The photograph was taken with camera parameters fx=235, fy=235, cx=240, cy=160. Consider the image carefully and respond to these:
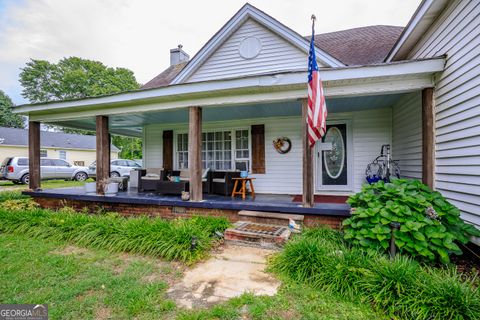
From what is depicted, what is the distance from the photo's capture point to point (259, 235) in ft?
11.9

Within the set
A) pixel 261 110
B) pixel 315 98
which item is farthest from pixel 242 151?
pixel 315 98

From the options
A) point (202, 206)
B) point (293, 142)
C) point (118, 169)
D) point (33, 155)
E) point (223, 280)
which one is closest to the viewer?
point (223, 280)

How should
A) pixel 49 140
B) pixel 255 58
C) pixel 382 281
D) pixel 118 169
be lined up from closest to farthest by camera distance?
pixel 382 281 → pixel 255 58 → pixel 118 169 → pixel 49 140

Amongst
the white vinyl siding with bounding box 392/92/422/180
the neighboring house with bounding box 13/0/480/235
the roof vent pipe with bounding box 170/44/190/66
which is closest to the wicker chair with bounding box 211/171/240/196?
the neighboring house with bounding box 13/0/480/235

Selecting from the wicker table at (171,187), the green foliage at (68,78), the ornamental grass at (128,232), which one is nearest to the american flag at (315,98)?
the ornamental grass at (128,232)

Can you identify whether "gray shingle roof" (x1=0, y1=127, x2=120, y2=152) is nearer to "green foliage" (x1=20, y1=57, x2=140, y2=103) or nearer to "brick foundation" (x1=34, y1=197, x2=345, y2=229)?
"green foliage" (x1=20, y1=57, x2=140, y2=103)

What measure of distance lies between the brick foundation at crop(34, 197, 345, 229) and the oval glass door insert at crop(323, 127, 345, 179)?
243cm

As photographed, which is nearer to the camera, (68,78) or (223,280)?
(223,280)

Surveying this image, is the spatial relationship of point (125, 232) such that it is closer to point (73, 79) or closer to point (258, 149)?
point (258, 149)

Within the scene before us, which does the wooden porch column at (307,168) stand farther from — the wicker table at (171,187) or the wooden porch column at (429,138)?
the wicker table at (171,187)

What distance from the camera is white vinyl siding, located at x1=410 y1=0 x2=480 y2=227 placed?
2.89 metres

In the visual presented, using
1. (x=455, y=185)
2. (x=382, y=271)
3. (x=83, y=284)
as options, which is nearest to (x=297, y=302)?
(x=382, y=271)

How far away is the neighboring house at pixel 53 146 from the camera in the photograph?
59.4 ft

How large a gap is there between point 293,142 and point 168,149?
396 centimetres
